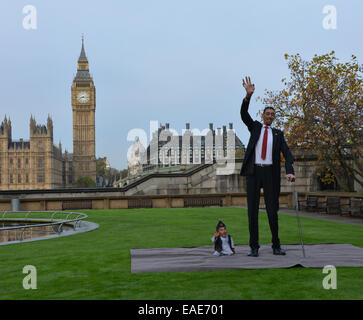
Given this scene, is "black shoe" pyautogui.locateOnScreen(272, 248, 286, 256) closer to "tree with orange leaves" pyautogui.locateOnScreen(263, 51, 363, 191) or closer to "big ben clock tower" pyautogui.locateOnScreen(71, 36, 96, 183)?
"tree with orange leaves" pyautogui.locateOnScreen(263, 51, 363, 191)

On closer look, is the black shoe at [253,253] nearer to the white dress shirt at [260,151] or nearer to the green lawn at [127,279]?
the green lawn at [127,279]

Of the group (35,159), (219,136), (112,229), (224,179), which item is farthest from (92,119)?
(112,229)

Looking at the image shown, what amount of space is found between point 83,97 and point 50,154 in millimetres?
31461

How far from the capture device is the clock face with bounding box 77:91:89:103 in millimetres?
166750

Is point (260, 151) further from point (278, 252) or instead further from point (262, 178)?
point (278, 252)

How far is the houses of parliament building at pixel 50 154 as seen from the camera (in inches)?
5679

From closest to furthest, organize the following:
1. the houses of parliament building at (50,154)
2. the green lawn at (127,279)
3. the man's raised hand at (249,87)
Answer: the green lawn at (127,279) < the man's raised hand at (249,87) < the houses of parliament building at (50,154)

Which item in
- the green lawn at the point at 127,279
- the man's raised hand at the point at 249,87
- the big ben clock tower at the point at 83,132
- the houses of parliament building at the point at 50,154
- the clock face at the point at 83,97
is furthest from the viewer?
the clock face at the point at 83,97

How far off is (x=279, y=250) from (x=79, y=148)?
16291cm

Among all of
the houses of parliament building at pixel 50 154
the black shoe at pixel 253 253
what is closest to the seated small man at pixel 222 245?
the black shoe at pixel 253 253

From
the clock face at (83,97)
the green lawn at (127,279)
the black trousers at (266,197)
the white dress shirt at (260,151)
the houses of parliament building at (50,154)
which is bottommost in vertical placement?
the green lawn at (127,279)

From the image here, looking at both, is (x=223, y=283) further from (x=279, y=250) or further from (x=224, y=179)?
(x=224, y=179)

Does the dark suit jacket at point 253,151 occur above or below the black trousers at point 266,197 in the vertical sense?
above

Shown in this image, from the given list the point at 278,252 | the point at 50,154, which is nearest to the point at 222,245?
the point at 278,252
